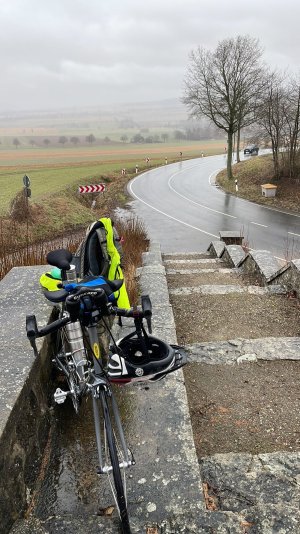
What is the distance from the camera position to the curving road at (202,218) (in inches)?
653

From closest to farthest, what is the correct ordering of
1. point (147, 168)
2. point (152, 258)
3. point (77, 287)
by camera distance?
point (77, 287) < point (152, 258) < point (147, 168)

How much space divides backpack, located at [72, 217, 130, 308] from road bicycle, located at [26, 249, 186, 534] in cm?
74

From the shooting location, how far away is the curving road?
16594 mm

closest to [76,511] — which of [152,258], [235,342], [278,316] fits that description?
[235,342]

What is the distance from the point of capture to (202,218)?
2173cm

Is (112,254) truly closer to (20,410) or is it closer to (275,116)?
(20,410)

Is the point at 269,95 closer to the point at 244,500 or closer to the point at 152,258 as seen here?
the point at 152,258

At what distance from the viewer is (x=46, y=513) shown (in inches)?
82.4

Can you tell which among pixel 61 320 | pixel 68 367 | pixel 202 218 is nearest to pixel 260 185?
pixel 202 218

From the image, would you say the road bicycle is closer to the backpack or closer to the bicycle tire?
the bicycle tire

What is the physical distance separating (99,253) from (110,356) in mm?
1186

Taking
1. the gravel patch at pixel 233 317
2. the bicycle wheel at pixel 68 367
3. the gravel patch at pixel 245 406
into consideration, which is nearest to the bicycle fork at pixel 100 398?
the bicycle wheel at pixel 68 367

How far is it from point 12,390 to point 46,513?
0.69m

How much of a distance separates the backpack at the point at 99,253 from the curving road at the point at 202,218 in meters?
7.83
